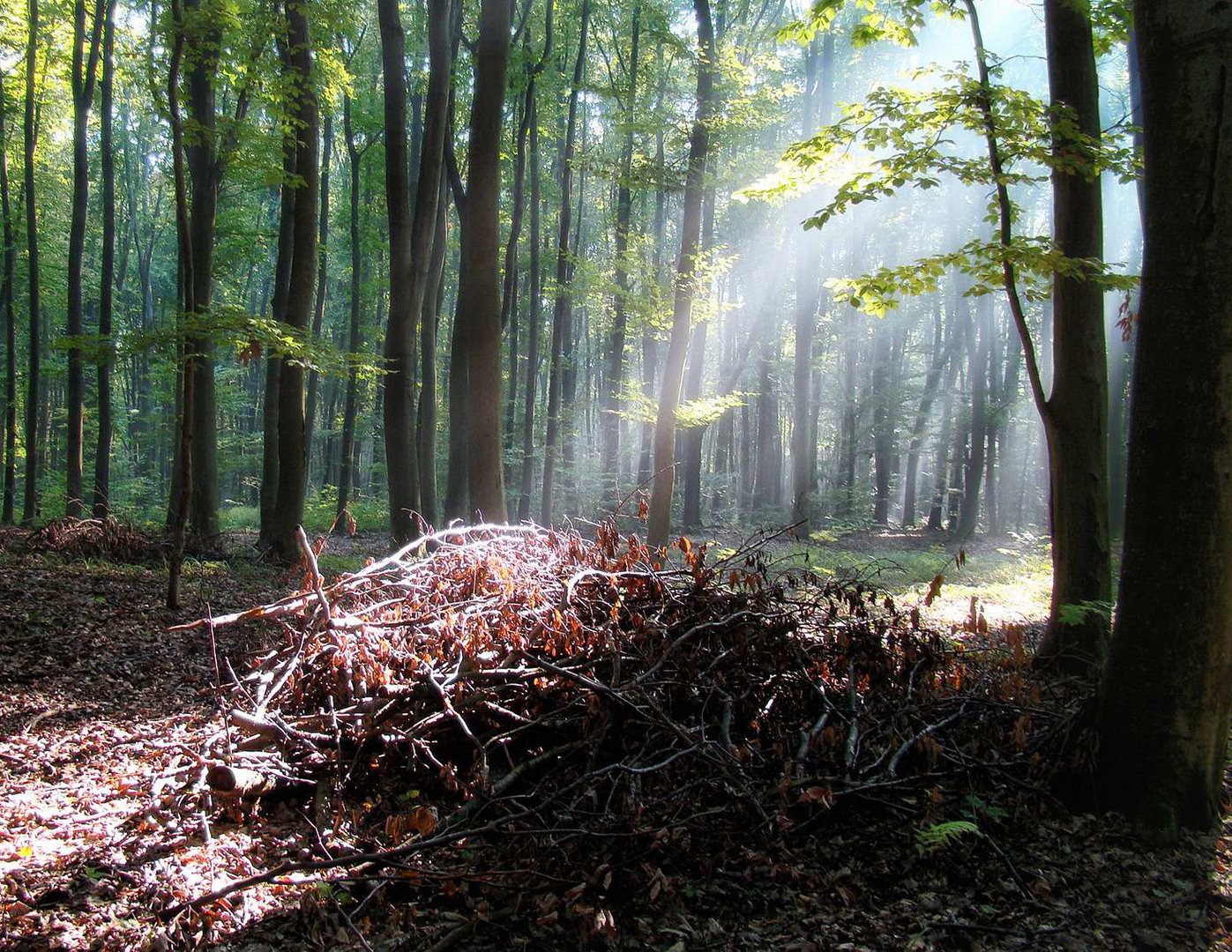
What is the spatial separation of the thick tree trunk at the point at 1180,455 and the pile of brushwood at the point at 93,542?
11.4 meters

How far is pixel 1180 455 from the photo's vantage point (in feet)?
11.4

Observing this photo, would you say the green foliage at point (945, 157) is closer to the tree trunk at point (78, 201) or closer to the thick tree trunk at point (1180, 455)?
the thick tree trunk at point (1180, 455)

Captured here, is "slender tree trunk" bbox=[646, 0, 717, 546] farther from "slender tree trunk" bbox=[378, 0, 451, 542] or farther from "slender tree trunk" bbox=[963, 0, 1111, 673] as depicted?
"slender tree trunk" bbox=[963, 0, 1111, 673]

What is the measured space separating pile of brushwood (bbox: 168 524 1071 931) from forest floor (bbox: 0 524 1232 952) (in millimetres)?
132

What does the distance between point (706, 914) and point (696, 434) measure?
67.1 ft

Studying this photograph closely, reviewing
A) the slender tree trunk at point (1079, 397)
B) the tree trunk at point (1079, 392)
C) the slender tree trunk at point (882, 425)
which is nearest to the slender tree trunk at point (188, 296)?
the slender tree trunk at point (1079, 397)

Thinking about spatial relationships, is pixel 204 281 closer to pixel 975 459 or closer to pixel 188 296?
pixel 188 296

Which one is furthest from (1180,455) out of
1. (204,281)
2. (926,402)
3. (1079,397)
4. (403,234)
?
(926,402)

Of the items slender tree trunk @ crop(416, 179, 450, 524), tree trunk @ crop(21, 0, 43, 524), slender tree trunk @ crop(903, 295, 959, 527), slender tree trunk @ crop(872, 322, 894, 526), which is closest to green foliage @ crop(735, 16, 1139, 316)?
slender tree trunk @ crop(416, 179, 450, 524)

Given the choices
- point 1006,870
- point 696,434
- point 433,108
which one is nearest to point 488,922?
point 1006,870

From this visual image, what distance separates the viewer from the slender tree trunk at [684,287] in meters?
13.6

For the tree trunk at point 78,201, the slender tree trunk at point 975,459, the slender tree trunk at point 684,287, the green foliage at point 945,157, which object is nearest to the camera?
the green foliage at point 945,157

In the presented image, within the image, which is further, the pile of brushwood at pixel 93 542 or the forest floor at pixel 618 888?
the pile of brushwood at pixel 93 542

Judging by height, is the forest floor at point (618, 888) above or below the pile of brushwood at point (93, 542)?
below
